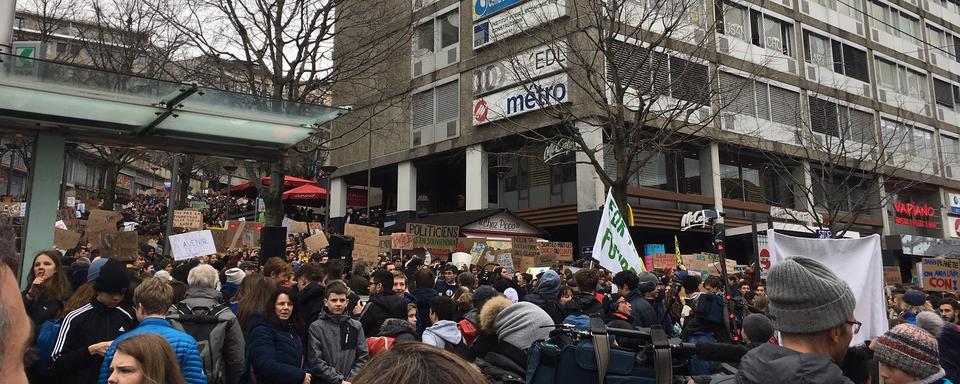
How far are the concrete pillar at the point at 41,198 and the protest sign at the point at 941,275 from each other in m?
16.3

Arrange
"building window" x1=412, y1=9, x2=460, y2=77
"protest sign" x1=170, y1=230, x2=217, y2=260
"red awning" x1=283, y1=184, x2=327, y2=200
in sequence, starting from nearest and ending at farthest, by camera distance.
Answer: "protest sign" x1=170, y1=230, x2=217, y2=260, "red awning" x1=283, y1=184, x2=327, y2=200, "building window" x1=412, y1=9, x2=460, y2=77

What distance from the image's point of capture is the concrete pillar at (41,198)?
23.1ft

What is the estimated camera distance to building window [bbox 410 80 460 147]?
27.7 m

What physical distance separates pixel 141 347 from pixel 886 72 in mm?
38753

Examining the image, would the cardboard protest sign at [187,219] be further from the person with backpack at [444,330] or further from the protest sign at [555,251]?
the person with backpack at [444,330]

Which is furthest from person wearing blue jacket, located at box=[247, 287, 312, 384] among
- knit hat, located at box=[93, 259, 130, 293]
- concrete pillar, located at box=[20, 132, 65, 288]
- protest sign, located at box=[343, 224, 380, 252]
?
protest sign, located at box=[343, 224, 380, 252]

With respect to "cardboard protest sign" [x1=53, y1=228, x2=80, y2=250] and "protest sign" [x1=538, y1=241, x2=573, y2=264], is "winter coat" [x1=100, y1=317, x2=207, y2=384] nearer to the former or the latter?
"cardboard protest sign" [x1=53, y1=228, x2=80, y2=250]

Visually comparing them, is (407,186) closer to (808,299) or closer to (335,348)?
(335,348)

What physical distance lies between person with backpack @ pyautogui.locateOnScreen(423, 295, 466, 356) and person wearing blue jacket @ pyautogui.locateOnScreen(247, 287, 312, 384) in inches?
39.6

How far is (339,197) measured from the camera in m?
34.0

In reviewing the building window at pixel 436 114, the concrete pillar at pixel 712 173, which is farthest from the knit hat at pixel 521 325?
the concrete pillar at pixel 712 173

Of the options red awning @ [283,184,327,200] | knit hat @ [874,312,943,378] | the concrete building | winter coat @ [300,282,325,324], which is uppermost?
the concrete building

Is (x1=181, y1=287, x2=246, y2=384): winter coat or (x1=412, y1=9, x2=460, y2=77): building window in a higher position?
(x1=412, y1=9, x2=460, y2=77): building window

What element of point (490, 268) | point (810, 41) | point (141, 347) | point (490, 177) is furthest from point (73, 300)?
point (810, 41)
